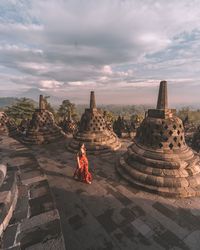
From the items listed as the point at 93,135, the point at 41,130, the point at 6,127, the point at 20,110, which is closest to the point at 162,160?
the point at 93,135

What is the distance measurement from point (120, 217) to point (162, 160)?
11.6 ft

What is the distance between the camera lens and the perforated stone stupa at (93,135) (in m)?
12.1

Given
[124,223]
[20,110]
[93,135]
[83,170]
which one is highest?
[20,110]

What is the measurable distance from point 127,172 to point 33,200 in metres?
5.32

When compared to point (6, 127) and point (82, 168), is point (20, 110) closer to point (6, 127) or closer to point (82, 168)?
point (6, 127)

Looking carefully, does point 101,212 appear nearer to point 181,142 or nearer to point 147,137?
point 147,137

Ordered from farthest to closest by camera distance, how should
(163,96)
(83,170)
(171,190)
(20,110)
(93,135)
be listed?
(20,110) < (93,135) < (163,96) < (83,170) < (171,190)

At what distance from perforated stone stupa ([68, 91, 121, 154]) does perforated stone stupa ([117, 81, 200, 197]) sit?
12.3ft

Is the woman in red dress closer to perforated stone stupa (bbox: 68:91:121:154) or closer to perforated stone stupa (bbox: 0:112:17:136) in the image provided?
perforated stone stupa (bbox: 68:91:121:154)

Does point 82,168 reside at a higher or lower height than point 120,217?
higher

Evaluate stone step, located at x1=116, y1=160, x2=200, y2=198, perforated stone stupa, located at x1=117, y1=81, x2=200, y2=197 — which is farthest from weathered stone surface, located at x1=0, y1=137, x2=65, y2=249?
perforated stone stupa, located at x1=117, y1=81, x2=200, y2=197

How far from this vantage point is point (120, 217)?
518 cm

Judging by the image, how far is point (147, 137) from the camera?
8.18m

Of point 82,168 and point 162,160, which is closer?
point 162,160
